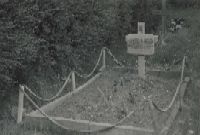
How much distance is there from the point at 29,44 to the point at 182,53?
5965 millimetres

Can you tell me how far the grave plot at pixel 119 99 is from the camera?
7.01 metres

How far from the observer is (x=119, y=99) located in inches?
317

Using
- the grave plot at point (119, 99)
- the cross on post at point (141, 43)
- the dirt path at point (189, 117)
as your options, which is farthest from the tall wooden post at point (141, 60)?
the dirt path at point (189, 117)

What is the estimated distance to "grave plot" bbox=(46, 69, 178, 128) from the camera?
7.01m

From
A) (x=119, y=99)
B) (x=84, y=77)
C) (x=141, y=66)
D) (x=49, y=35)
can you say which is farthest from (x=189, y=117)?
(x=49, y=35)

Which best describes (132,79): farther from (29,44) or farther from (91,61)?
(29,44)

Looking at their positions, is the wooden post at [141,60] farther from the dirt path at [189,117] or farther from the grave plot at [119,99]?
the dirt path at [189,117]

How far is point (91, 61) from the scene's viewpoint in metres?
11.2

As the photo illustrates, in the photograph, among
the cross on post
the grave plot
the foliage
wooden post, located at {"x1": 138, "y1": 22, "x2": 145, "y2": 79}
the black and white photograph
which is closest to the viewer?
the black and white photograph

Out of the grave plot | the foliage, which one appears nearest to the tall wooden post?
the grave plot

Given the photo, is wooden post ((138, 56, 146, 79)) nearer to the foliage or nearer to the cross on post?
the cross on post

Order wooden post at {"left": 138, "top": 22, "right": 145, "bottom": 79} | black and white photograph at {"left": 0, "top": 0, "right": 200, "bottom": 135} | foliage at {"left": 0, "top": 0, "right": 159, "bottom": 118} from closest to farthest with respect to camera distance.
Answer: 1. black and white photograph at {"left": 0, "top": 0, "right": 200, "bottom": 135}
2. foliage at {"left": 0, "top": 0, "right": 159, "bottom": 118}
3. wooden post at {"left": 138, "top": 22, "right": 145, "bottom": 79}

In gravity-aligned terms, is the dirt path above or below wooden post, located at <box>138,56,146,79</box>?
below

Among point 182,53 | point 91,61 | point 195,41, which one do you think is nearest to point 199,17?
point 195,41
